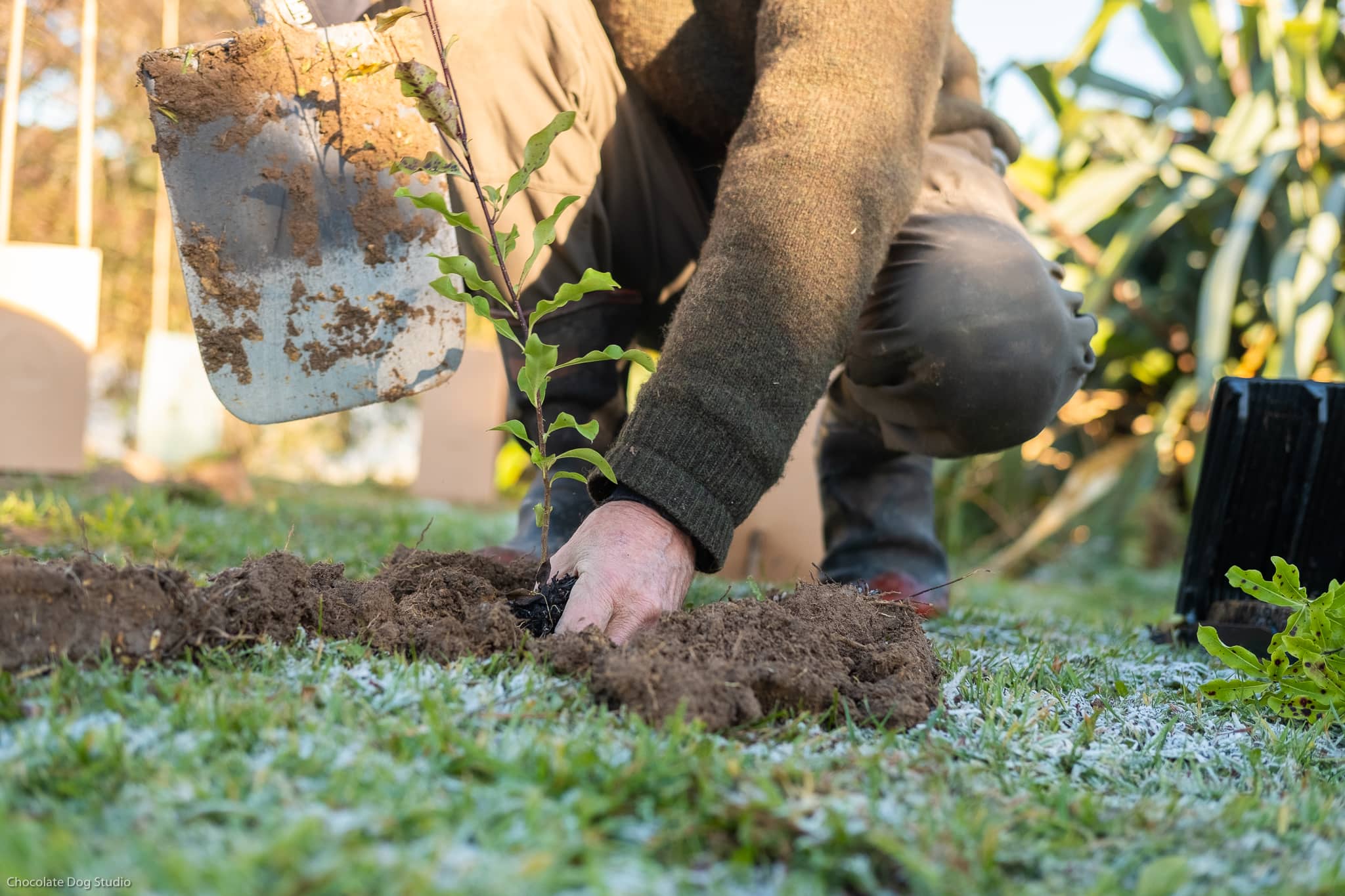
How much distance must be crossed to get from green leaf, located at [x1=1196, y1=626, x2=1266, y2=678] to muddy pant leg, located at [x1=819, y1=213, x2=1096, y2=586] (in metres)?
0.51

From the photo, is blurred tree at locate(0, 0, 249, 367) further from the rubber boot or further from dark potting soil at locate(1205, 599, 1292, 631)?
dark potting soil at locate(1205, 599, 1292, 631)

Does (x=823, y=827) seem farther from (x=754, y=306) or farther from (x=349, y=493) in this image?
(x=349, y=493)

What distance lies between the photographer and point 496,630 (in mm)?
975

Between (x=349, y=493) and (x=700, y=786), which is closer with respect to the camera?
(x=700, y=786)

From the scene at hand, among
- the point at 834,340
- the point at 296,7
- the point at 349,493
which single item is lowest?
the point at 349,493

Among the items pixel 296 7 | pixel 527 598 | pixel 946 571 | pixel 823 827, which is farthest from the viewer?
pixel 946 571

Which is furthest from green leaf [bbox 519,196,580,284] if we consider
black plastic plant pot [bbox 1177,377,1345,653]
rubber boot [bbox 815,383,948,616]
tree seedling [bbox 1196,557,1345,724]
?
black plastic plant pot [bbox 1177,377,1345,653]

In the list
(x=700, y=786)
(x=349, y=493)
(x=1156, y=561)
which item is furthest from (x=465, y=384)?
(x=700, y=786)

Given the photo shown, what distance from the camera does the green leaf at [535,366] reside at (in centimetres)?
106

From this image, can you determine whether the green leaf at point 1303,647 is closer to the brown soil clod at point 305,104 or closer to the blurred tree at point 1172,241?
the brown soil clod at point 305,104

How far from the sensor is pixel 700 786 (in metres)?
0.68

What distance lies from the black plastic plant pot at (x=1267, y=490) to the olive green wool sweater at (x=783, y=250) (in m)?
0.64

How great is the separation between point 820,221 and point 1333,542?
0.93m

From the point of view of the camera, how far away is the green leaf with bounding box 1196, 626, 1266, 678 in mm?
1049
